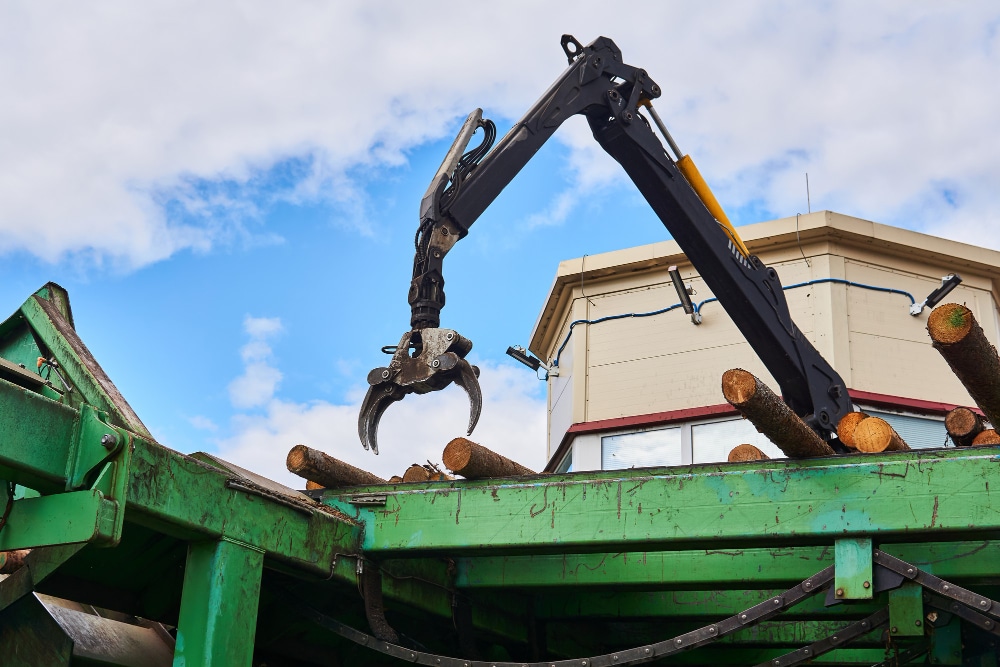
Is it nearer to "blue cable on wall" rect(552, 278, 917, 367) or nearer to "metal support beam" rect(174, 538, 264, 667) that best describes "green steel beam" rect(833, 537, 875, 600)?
"metal support beam" rect(174, 538, 264, 667)

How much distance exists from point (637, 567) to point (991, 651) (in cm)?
174

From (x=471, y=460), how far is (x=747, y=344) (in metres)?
7.46

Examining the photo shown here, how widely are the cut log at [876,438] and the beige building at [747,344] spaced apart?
617cm

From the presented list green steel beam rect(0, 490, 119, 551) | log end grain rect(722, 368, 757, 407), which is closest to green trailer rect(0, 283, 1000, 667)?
green steel beam rect(0, 490, 119, 551)

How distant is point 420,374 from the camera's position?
5.94 metres

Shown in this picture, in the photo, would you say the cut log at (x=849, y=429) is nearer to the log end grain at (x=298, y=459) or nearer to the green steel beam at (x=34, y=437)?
the log end grain at (x=298, y=459)

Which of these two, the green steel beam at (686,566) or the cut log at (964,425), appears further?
the cut log at (964,425)

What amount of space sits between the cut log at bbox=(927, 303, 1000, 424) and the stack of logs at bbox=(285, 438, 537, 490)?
188cm

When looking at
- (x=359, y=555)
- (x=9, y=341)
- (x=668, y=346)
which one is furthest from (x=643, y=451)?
(x=9, y=341)

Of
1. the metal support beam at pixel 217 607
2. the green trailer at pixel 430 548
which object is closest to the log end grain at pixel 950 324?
the green trailer at pixel 430 548

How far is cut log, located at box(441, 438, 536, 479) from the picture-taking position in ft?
16.9

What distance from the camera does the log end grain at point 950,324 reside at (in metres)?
4.59

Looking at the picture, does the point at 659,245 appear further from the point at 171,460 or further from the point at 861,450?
the point at 171,460

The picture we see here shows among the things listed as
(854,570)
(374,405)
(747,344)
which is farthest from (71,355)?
(747,344)
